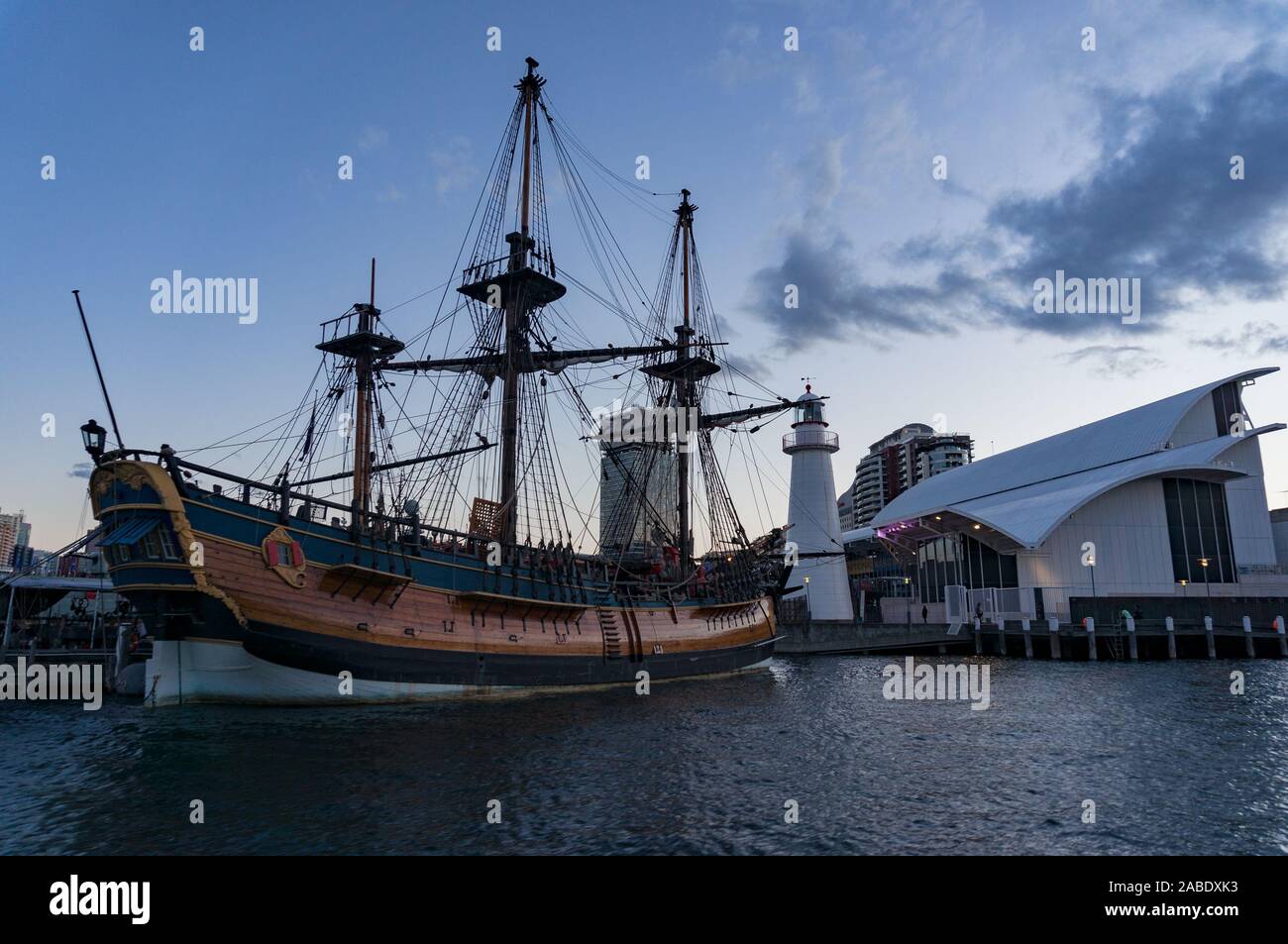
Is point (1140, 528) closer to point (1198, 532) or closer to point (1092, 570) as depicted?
point (1198, 532)

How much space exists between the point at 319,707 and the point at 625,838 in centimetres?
1419

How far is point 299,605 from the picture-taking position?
71.7 ft

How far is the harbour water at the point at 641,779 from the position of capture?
37.8ft

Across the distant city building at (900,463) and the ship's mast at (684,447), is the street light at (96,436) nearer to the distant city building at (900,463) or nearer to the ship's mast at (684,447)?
the ship's mast at (684,447)

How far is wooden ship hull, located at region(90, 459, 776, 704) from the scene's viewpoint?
20391 mm

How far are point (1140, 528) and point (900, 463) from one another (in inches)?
4866

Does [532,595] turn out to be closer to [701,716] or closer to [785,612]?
[701,716]

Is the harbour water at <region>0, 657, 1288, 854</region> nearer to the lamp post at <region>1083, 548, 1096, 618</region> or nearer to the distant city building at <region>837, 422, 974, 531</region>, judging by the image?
the lamp post at <region>1083, 548, 1096, 618</region>

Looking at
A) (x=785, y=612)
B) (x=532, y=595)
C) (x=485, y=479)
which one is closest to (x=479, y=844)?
(x=532, y=595)

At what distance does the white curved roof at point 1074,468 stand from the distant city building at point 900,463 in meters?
82.1

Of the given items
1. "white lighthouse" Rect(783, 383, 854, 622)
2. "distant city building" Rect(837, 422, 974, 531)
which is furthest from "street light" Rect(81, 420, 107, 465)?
"distant city building" Rect(837, 422, 974, 531)

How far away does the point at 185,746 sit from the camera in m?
17.0

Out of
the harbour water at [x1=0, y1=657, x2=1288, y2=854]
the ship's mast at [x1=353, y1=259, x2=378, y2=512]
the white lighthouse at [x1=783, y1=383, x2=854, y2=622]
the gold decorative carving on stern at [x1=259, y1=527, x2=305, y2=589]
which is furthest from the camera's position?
the white lighthouse at [x1=783, y1=383, x2=854, y2=622]

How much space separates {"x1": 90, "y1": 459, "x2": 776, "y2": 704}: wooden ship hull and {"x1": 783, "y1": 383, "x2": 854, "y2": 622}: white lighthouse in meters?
38.2
